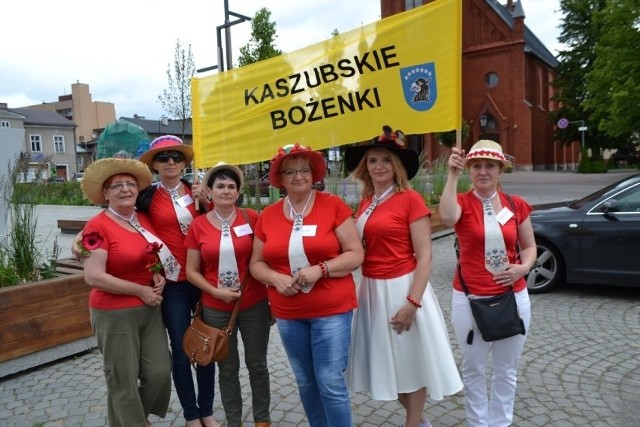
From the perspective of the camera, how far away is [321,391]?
297 cm

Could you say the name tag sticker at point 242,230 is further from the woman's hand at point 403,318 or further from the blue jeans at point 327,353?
the woman's hand at point 403,318

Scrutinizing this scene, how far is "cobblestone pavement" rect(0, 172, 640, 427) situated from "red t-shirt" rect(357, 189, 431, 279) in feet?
4.26

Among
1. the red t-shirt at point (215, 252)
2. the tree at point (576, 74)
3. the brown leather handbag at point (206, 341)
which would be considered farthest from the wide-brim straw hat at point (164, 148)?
the tree at point (576, 74)

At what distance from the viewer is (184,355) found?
3.53m

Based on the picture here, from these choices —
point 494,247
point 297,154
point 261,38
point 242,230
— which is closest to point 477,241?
point 494,247

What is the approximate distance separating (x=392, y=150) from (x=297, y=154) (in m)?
0.58

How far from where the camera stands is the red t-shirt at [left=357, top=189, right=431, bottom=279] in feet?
9.88

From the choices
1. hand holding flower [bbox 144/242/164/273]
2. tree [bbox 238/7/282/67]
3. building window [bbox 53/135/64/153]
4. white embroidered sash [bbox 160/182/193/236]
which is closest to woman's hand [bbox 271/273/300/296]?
hand holding flower [bbox 144/242/164/273]

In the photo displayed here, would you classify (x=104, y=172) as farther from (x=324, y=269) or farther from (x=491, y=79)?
(x=491, y=79)

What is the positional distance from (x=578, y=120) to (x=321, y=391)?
153 ft

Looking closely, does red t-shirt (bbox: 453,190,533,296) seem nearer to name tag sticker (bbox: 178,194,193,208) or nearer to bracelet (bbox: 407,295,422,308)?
bracelet (bbox: 407,295,422,308)

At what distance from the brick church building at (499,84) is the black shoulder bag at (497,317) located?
3984 cm

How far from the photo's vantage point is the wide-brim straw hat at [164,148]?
3.58 meters

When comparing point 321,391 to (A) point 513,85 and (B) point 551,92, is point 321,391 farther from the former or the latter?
(B) point 551,92
